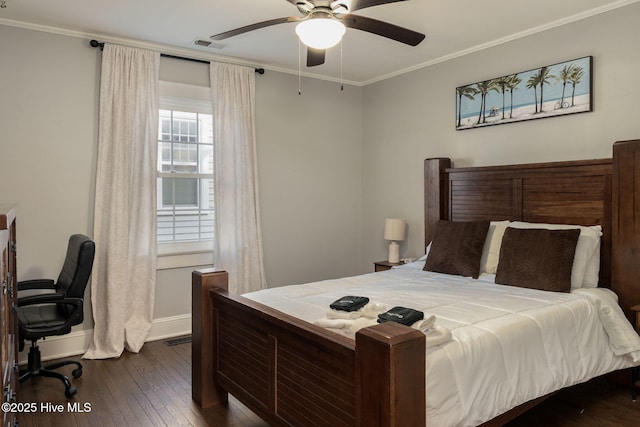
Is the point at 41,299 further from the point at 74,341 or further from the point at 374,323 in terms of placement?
the point at 374,323

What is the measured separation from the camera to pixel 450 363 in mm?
1927

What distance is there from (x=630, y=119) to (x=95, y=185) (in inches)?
163

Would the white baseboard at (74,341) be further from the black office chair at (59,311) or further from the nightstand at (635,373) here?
the nightstand at (635,373)

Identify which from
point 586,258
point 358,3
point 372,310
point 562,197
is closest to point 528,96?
point 562,197

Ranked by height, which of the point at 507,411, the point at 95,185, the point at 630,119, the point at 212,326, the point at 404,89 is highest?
the point at 404,89

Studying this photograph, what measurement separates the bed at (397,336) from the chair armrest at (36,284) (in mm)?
1242

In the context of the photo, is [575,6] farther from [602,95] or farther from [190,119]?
[190,119]

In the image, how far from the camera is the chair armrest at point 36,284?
10.6 feet

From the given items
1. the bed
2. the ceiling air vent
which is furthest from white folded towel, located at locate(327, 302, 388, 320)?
the ceiling air vent

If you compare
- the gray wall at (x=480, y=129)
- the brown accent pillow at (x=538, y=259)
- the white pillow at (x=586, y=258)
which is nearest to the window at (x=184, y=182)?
the gray wall at (x=480, y=129)

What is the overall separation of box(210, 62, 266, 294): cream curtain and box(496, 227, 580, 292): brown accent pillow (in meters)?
2.34

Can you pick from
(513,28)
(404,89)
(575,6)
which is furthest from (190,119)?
(575,6)

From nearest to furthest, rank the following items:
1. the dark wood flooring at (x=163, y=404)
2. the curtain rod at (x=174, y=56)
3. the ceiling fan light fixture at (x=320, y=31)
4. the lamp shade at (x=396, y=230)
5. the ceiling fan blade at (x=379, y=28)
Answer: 1. the ceiling fan light fixture at (x=320, y=31)
2. the ceiling fan blade at (x=379, y=28)
3. the dark wood flooring at (x=163, y=404)
4. the curtain rod at (x=174, y=56)
5. the lamp shade at (x=396, y=230)

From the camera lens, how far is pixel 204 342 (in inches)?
113
